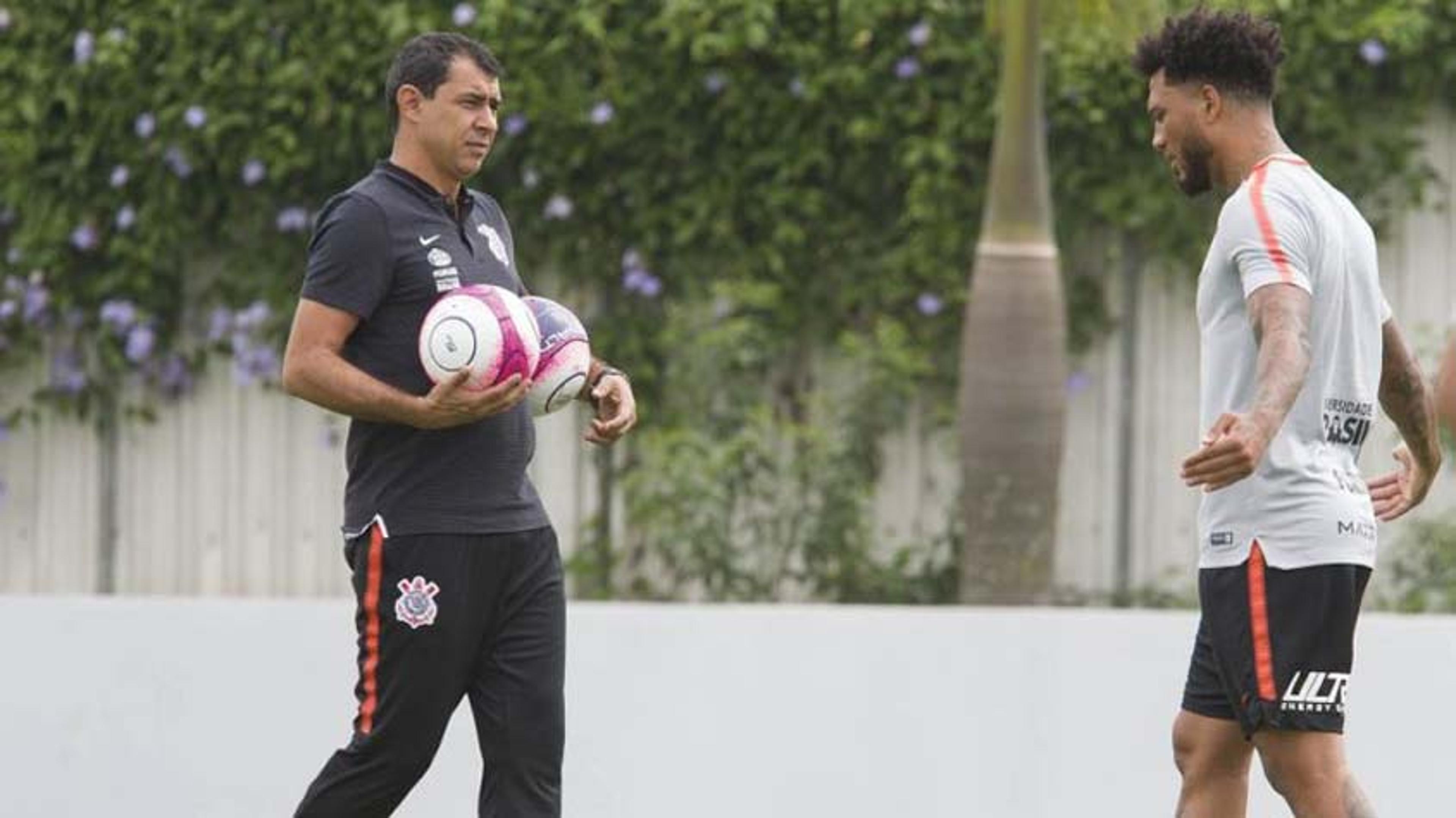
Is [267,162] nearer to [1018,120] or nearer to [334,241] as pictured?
[1018,120]

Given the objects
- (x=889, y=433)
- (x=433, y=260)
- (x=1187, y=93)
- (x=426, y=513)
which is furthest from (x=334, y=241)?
(x=889, y=433)

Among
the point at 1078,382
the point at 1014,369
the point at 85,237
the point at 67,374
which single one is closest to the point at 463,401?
the point at 1014,369

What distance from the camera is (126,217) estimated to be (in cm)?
926

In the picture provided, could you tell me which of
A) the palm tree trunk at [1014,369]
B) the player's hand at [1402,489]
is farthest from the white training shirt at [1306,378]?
the palm tree trunk at [1014,369]

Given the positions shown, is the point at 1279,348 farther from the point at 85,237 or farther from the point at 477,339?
the point at 85,237

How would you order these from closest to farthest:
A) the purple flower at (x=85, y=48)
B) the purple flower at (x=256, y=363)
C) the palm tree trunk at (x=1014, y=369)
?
the palm tree trunk at (x=1014, y=369)
the purple flower at (x=85, y=48)
the purple flower at (x=256, y=363)

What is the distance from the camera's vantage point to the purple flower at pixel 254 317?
30.2ft

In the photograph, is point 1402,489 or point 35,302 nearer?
point 1402,489

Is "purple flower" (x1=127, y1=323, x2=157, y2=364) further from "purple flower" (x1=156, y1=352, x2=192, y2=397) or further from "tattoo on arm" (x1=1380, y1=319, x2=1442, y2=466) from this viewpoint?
"tattoo on arm" (x1=1380, y1=319, x2=1442, y2=466)

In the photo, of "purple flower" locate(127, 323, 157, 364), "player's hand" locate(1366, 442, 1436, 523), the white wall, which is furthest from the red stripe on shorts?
"purple flower" locate(127, 323, 157, 364)

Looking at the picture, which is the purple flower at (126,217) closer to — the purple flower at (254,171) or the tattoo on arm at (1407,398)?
the purple flower at (254,171)

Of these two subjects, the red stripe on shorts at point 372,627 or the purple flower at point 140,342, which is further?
the purple flower at point 140,342

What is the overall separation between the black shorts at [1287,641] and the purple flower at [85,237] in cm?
600

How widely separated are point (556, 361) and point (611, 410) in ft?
0.69
